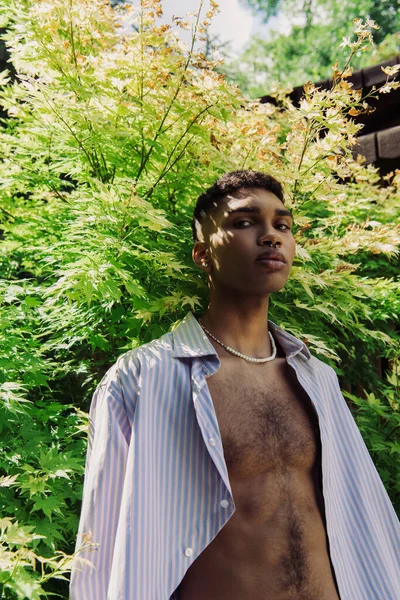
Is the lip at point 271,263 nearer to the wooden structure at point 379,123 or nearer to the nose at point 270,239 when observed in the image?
the nose at point 270,239

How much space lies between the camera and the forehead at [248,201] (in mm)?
2307

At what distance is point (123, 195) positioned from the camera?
2.82 metres

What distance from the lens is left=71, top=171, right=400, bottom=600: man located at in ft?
6.09

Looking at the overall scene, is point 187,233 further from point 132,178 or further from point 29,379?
point 29,379

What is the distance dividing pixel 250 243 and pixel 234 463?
75 cm

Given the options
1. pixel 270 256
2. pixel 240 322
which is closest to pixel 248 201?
pixel 270 256

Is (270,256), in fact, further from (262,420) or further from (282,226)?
(262,420)

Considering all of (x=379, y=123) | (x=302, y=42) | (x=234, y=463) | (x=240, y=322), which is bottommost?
(x=234, y=463)

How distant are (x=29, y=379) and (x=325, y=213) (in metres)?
2.47

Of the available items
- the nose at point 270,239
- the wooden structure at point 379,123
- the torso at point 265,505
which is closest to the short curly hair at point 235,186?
the nose at point 270,239

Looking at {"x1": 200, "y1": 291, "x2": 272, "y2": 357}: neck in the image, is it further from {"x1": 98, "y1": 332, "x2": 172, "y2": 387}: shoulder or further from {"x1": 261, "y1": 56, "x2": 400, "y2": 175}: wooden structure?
{"x1": 261, "y1": 56, "x2": 400, "y2": 175}: wooden structure

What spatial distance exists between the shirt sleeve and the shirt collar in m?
0.26

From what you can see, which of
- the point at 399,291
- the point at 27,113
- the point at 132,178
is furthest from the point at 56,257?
the point at 399,291

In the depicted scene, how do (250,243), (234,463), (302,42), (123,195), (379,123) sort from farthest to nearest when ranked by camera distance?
(302,42), (379,123), (123,195), (250,243), (234,463)
